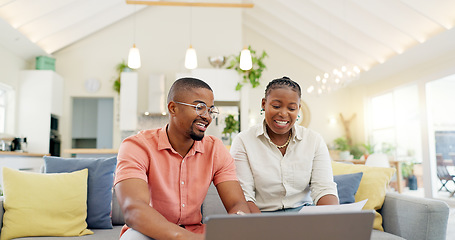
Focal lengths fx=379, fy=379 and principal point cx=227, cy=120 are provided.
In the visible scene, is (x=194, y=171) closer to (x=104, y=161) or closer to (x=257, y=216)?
(x=257, y=216)

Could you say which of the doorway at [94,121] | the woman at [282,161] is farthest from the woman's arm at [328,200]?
the doorway at [94,121]

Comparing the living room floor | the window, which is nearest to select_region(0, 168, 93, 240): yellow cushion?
the living room floor

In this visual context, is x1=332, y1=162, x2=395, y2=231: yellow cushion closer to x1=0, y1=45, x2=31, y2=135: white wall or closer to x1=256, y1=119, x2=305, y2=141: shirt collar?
x1=256, y1=119, x2=305, y2=141: shirt collar

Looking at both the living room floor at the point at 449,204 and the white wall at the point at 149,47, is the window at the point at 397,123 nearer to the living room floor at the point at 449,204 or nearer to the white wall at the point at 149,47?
the living room floor at the point at 449,204

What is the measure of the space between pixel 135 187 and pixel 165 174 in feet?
0.61

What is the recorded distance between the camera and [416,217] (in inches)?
76.5

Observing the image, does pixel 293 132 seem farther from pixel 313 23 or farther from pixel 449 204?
pixel 313 23

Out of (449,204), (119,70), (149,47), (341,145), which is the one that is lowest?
(449,204)

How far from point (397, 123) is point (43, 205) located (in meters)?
7.03

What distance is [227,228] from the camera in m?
0.87

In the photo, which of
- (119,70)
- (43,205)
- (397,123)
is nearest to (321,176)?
(43,205)

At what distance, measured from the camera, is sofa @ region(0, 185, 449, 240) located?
1.89 m

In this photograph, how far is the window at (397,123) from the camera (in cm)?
700

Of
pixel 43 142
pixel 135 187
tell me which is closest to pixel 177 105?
pixel 135 187
